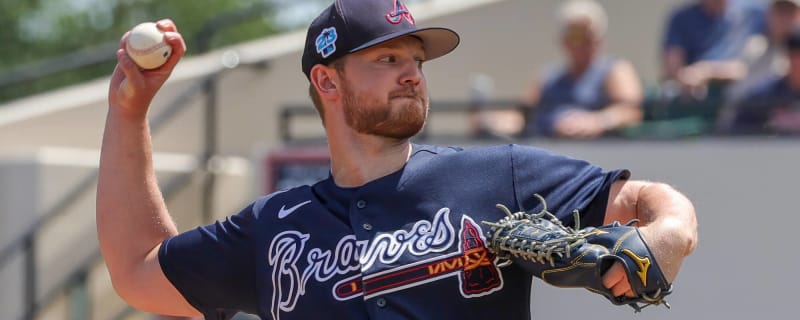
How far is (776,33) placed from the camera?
287 inches

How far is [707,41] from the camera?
25.4 feet

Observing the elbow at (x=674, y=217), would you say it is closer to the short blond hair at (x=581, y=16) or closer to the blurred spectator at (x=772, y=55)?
the blurred spectator at (x=772, y=55)

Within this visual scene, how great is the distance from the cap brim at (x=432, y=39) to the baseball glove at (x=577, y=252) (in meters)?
0.52

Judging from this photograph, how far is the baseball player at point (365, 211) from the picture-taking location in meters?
2.90

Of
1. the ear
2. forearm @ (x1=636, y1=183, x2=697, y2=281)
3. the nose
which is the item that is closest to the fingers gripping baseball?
the ear

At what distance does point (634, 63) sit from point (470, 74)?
1.29 m

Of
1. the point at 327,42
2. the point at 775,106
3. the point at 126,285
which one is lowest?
the point at 775,106

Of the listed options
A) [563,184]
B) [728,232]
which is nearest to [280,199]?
[563,184]

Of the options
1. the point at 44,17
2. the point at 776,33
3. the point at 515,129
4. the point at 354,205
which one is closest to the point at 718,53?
the point at 776,33

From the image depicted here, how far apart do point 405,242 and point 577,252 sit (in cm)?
48

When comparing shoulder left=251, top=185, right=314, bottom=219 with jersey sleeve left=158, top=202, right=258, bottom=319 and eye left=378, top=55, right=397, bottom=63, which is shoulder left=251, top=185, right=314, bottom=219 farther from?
eye left=378, top=55, right=397, bottom=63

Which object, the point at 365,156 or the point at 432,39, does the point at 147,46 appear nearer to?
the point at 365,156

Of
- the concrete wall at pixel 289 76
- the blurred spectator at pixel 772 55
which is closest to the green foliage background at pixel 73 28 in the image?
the concrete wall at pixel 289 76

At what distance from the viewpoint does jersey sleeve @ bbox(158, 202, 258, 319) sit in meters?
3.19
